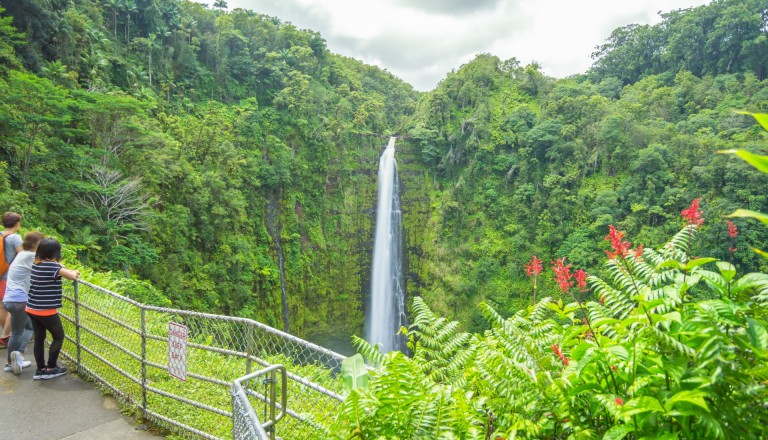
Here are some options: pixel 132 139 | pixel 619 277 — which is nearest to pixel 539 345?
pixel 619 277

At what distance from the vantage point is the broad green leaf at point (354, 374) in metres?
1.72

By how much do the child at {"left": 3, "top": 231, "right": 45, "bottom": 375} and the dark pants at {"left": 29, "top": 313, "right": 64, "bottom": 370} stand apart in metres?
0.27

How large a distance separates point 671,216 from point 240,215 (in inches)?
819

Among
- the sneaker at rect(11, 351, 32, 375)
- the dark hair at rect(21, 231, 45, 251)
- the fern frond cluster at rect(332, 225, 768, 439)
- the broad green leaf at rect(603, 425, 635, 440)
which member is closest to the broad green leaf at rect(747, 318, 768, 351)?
the fern frond cluster at rect(332, 225, 768, 439)

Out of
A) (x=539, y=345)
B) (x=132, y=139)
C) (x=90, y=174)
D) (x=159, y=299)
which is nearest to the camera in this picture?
(x=539, y=345)

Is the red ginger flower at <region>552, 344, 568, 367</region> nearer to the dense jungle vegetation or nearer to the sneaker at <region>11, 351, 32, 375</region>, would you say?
the sneaker at <region>11, 351, 32, 375</region>

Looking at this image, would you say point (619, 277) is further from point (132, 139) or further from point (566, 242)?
point (566, 242)

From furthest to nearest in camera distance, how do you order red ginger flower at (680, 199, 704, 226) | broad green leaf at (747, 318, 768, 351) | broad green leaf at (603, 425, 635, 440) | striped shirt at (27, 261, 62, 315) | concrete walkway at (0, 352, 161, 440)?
striped shirt at (27, 261, 62, 315) < concrete walkway at (0, 352, 161, 440) < red ginger flower at (680, 199, 704, 226) < broad green leaf at (603, 425, 635, 440) < broad green leaf at (747, 318, 768, 351)

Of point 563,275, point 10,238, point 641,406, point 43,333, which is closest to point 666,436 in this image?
point 641,406

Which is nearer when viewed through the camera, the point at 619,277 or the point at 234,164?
the point at 619,277

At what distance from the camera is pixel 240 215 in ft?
61.8

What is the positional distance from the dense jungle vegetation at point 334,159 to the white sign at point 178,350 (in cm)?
870

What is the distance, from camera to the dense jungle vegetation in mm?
13109

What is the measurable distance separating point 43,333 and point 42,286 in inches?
19.7
